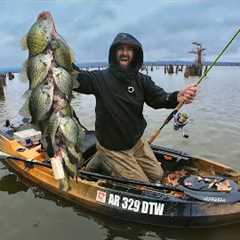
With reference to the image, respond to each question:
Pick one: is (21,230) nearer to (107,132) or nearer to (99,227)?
(99,227)

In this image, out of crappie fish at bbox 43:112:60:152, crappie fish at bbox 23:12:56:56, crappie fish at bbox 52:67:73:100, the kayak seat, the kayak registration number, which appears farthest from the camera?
the kayak seat

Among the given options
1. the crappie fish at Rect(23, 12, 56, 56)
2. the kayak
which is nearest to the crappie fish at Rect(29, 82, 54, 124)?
the crappie fish at Rect(23, 12, 56, 56)

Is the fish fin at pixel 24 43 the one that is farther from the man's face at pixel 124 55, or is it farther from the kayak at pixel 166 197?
the kayak at pixel 166 197

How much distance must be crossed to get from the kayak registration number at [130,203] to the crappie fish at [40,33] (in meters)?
3.86

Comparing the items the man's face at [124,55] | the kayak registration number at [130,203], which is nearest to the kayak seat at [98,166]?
the kayak registration number at [130,203]

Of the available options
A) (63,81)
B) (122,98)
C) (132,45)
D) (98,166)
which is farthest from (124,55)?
(63,81)

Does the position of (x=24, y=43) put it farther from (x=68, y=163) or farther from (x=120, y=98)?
(x=120, y=98)

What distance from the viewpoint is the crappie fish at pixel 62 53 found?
433 cm

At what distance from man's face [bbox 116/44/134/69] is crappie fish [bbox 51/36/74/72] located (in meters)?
2.38

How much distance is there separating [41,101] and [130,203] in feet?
11.3

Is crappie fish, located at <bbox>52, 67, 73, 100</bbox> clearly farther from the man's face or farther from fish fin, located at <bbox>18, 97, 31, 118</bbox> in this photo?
the man's face

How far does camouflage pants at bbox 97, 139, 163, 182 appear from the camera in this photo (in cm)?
728

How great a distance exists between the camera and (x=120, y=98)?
22.8 ft

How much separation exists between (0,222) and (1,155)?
1.91 m
